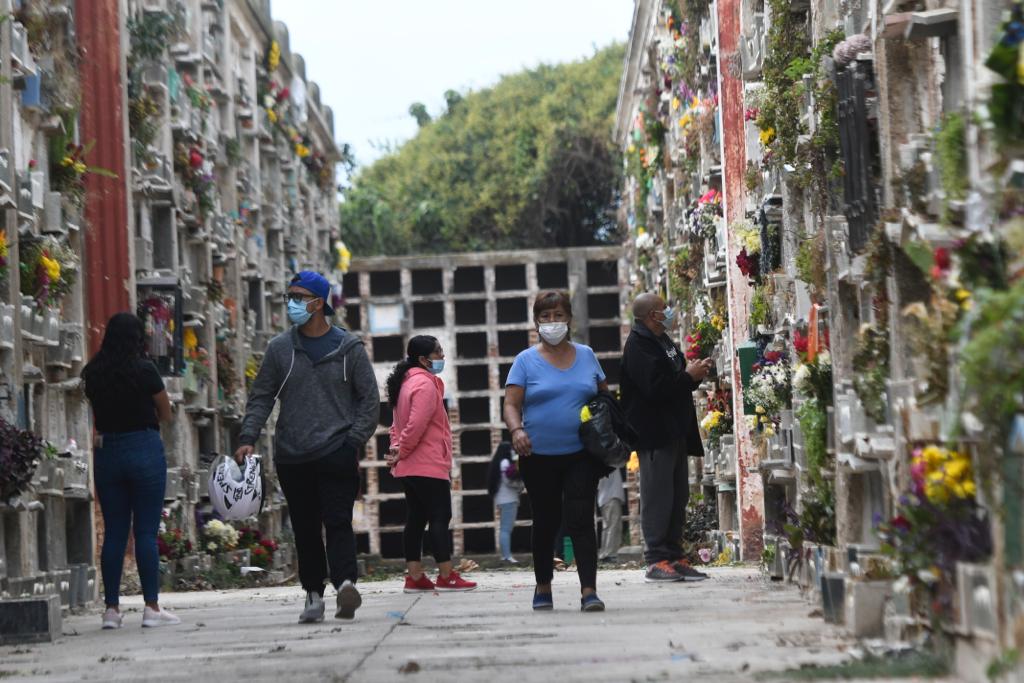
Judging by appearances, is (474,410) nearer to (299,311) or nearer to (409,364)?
(409,364)

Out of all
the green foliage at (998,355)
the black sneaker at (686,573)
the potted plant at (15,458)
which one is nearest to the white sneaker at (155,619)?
the potted plant at (15,458)

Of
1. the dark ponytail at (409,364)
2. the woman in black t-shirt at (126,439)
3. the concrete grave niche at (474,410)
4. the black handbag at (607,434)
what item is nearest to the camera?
the black handbag at (607,434)

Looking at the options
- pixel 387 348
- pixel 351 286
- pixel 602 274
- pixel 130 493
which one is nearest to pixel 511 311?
pixel 602 274

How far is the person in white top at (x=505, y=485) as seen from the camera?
26094mm

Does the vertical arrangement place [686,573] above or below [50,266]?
below

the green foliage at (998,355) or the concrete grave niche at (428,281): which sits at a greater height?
the concrete grave niche at (428,281)

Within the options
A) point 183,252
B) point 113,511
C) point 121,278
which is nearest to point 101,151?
point 121,278

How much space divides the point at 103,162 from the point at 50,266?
382 cm

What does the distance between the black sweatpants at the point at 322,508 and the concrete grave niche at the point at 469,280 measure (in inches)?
872

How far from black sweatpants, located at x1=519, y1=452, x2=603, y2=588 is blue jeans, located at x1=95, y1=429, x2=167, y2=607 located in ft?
7.03

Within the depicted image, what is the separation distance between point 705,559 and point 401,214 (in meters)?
23.9

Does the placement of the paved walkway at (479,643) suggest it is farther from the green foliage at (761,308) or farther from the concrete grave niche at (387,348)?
the concrete grave niche at (387,348)

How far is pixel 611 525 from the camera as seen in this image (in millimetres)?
24438

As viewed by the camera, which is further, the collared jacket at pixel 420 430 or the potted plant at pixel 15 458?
the collared jacket at pixel 420 430
